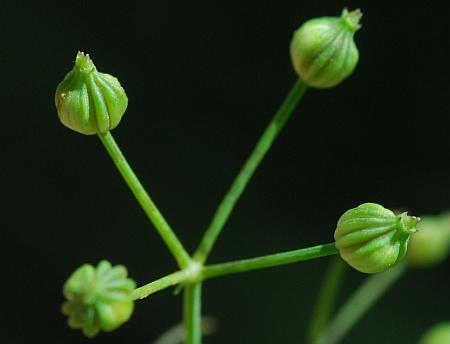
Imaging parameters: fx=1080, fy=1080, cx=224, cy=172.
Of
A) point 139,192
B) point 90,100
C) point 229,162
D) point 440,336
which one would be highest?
point 229,162

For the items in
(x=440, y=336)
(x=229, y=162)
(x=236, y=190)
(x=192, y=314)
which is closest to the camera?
(x=192, y=314)

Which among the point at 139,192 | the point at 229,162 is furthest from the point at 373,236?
the point at 229,162

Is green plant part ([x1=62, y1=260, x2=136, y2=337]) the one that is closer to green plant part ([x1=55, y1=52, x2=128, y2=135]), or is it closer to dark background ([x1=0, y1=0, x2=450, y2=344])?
green plant part ([x1=55, y1=52, x2=128, y2=135])

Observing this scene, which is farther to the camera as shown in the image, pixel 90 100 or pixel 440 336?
pixel 440 336

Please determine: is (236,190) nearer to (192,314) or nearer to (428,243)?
(192,314)

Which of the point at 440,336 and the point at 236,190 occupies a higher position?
the point at 236,190

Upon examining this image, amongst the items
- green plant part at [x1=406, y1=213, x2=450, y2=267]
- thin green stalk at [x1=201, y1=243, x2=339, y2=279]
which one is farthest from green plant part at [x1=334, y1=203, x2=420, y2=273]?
green plant part at [x1=406, y1=213, x2=450, y2=267]

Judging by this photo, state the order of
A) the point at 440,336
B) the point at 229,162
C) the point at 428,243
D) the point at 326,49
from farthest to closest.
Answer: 1. the point at 229,162
2. the point at 428,243
3. the point at 440,336
4. the point at 326,49

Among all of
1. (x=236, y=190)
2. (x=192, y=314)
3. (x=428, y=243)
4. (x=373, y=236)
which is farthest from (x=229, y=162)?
(x=373, y=236)
